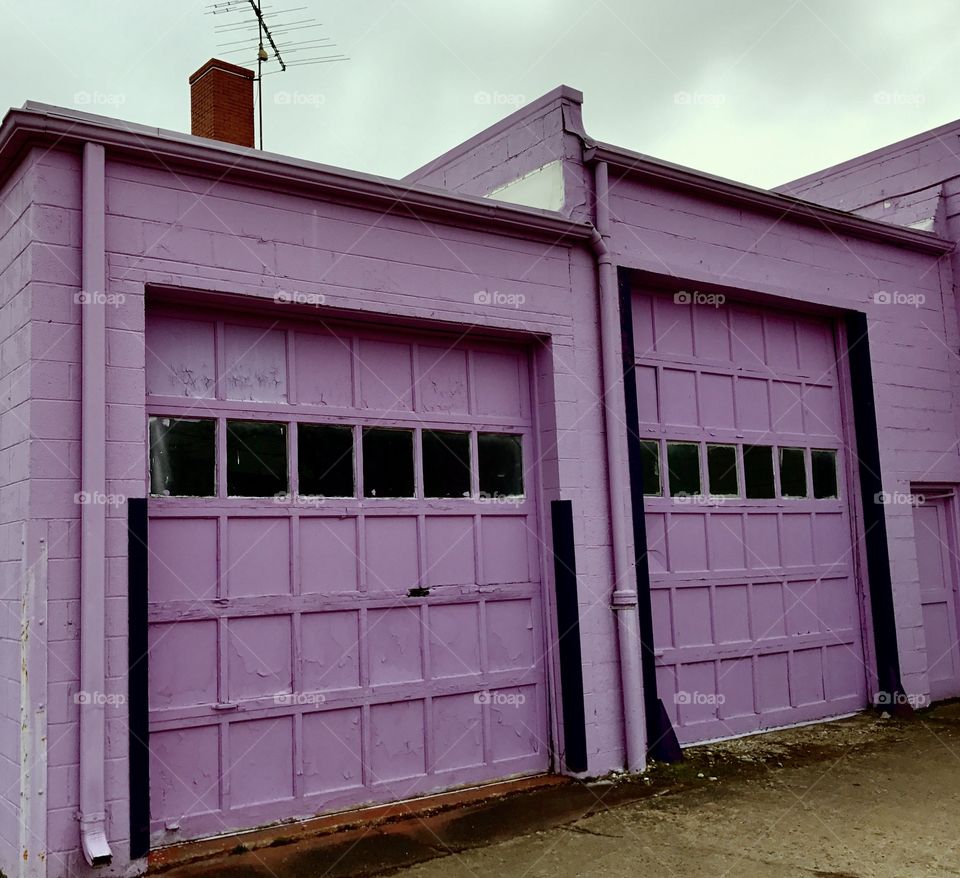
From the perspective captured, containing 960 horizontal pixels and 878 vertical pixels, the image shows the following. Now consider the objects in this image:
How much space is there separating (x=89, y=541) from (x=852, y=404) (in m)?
7.03

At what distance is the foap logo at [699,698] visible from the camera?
7490 millimetres

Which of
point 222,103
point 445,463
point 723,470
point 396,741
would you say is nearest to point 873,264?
point 723,470

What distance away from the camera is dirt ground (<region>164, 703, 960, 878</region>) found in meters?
4.97

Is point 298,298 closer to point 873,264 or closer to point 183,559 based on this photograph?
point 183,559

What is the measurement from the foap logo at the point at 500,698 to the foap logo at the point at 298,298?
2.82m

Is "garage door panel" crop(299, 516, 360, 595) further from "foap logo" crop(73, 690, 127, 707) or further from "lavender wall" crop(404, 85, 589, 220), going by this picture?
"lavender wall" crop(404, 85, 589, 220)

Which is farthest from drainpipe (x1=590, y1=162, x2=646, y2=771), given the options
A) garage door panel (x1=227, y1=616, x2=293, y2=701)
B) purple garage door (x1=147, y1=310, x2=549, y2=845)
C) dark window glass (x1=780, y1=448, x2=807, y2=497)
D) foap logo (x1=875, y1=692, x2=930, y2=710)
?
foap logo (x1=875, y1=692, x2=930, y2=710)

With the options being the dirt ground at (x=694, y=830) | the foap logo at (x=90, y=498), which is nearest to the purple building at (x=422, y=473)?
the foap logo at (x=90, y=498)

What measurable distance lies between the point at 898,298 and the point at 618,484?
4.36 metres

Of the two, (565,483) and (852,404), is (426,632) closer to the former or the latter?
(565,483)

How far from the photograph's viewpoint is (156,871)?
16.3ft

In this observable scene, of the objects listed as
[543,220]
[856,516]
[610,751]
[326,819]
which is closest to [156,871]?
[326,819]

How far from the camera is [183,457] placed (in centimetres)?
559

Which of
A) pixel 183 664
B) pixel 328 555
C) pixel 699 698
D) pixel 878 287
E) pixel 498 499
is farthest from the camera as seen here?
pixel 878 287
